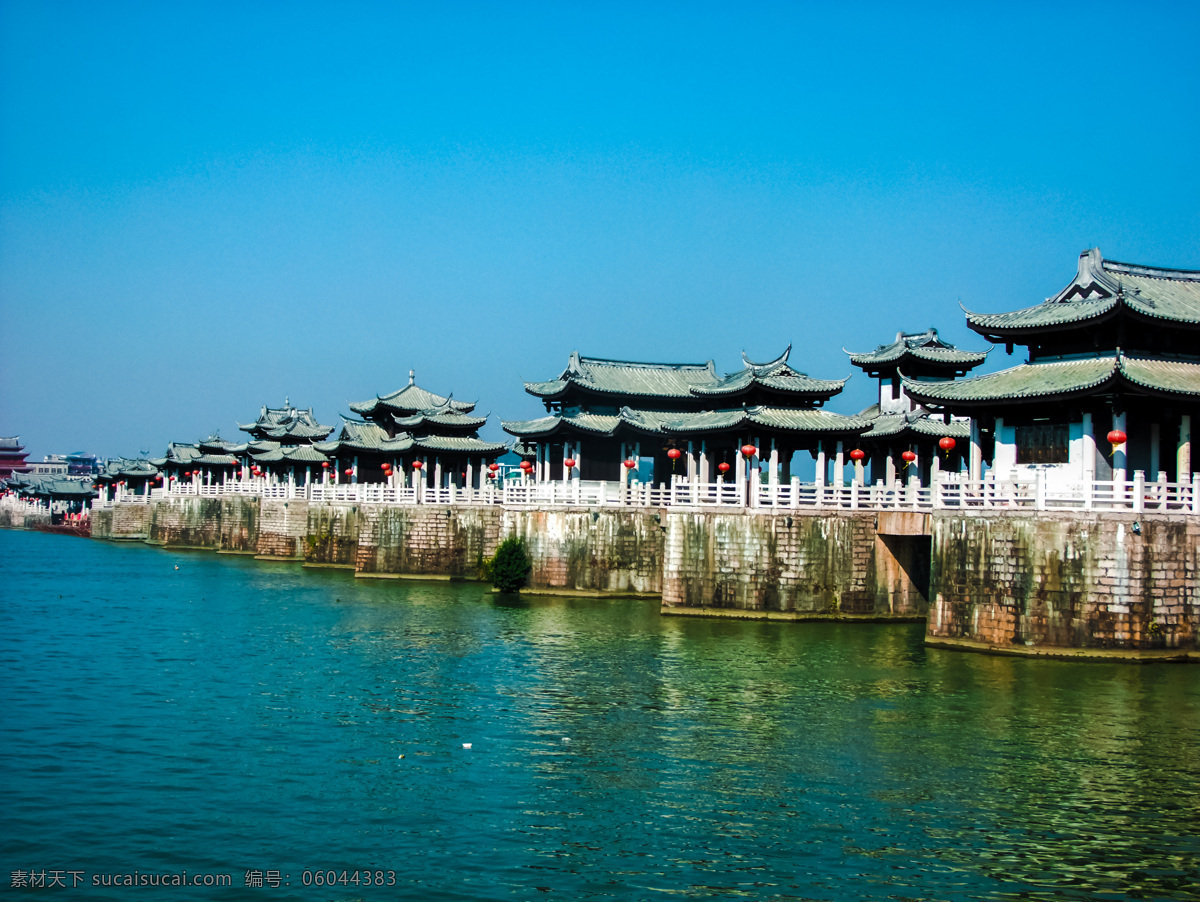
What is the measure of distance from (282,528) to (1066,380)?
48902mm

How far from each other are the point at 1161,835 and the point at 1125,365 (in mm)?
16368

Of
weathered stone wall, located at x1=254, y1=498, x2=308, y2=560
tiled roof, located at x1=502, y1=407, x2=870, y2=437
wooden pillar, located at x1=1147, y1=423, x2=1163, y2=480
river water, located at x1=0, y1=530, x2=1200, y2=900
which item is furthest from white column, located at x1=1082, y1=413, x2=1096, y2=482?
weathered stone wall, located at x1=254, y1=498, x2=308, y2=560

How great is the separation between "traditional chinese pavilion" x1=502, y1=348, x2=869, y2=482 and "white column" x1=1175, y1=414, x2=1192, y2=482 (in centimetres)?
1174

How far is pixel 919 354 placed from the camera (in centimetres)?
4544

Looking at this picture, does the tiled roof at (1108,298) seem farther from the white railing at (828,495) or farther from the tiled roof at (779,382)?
the tiled roof at (779,382)

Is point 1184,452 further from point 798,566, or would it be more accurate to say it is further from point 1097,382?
point 798,566

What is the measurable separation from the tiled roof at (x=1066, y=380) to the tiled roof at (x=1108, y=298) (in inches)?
49.4

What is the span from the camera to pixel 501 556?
148 ft

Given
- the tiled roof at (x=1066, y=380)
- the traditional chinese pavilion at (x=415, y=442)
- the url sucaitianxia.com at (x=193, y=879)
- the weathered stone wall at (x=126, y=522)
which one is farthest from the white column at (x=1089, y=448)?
the weathered stone wall at (x=126, y=522)

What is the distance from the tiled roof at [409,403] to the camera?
62812 millimetres

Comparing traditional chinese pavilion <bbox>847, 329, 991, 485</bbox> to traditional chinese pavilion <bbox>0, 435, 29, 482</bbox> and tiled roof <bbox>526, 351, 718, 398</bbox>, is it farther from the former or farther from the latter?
traditional chinese pavilion <bbox>0, 435, 29, 482</bbox>

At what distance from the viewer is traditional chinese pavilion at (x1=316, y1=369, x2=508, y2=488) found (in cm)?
5844

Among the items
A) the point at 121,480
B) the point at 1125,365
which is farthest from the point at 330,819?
the point at 121,480

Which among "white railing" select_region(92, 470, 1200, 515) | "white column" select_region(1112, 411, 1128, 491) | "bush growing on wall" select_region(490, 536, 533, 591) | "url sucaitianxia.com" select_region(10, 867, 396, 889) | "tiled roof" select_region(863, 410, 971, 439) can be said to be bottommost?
"url sucaitianxia.com" select_region(10, 867, 396, 889)
